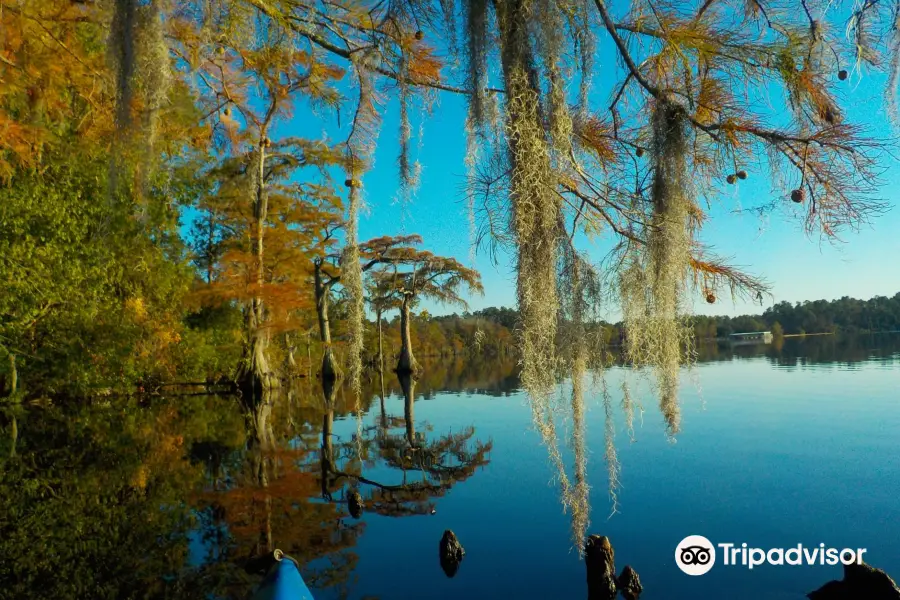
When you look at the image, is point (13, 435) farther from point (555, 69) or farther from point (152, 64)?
point (555, 69)

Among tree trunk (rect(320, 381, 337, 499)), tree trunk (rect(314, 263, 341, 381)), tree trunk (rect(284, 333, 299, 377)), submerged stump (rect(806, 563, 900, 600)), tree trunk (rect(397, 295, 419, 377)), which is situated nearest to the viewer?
submerged stump (rect(806, 563, 900, 600))

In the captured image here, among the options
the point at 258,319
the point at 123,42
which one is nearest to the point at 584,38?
the point at 123,42

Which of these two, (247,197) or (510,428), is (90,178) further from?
(510,428)

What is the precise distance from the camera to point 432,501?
465 cm

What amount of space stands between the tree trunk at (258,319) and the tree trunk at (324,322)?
174 cm

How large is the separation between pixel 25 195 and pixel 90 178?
Answer: 1424 millimetres

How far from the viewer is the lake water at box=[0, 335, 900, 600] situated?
9.83 ft

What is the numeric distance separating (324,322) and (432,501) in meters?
13.0

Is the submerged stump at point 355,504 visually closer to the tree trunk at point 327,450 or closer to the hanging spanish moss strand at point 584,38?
the tree trunk at point 327,450

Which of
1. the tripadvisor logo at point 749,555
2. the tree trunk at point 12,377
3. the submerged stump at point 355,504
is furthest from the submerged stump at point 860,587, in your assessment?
the tree trunk at point 12,377

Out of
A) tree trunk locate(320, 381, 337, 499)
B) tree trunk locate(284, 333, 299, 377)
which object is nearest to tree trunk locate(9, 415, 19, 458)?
tree trunk locate(320, 381, 337, 499)

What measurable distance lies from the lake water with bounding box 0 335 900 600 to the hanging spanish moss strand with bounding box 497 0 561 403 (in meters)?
0.25

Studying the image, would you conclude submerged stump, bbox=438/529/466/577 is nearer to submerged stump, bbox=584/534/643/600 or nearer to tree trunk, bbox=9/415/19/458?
submerged stump, bbox=584/534/643/600

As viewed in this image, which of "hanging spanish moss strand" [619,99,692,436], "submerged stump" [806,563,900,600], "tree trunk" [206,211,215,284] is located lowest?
"submerged stump" [806,563,900,600]
